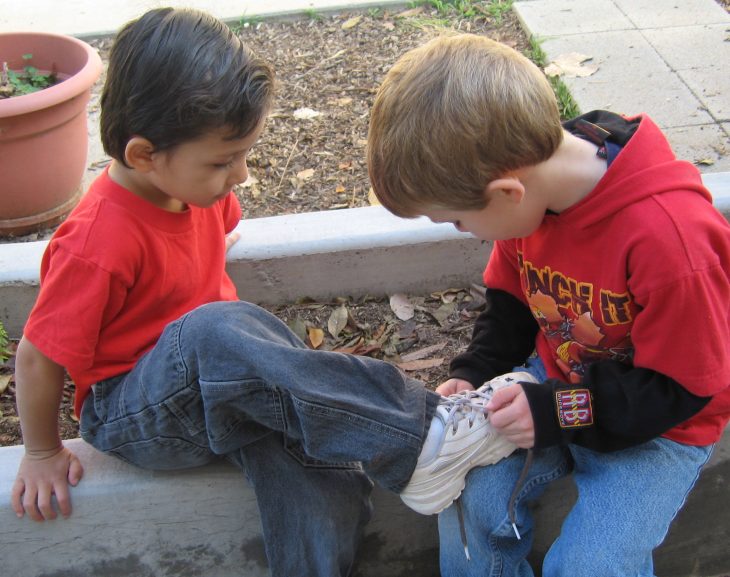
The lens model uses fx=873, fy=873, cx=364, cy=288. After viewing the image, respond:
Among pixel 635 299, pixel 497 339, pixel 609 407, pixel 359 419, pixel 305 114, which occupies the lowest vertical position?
pixel 305 114

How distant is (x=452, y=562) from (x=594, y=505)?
1.51 feet

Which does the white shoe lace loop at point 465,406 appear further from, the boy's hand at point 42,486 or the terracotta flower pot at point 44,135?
the terracotta flower pot at point 44,135

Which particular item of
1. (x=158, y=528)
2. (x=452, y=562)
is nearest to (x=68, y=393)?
(x=158, y=528)

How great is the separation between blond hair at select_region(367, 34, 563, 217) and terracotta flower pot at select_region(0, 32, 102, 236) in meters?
2.17

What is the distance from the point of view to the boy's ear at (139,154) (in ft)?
6.61

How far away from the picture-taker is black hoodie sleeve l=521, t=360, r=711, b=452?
1855 millimetres

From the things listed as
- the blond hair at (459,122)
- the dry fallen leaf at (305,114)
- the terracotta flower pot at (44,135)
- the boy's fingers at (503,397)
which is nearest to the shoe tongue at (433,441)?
the boy's fingers at (503,397)

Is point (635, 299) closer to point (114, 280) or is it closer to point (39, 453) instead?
point (114, 280)

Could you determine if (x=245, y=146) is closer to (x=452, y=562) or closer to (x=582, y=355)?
(x=582, y=355)

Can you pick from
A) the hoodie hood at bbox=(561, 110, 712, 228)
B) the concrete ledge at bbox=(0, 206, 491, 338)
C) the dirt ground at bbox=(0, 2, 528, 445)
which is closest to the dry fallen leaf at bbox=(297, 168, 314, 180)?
the dirt ground at bbox=(0, 2, 528, 445)

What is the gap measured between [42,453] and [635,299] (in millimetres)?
1473

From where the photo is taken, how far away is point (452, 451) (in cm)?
208

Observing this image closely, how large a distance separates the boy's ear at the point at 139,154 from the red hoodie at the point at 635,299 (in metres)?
0.93

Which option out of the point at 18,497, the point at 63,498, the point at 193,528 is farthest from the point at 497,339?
the point at 18,497
